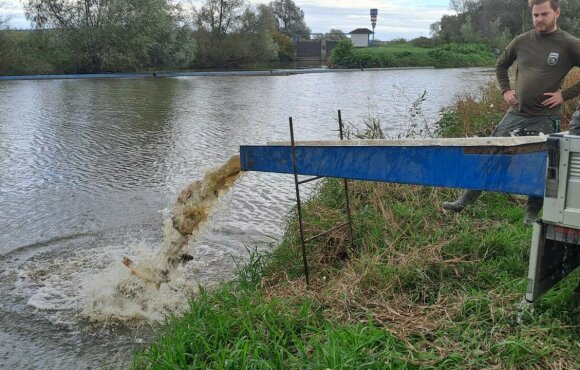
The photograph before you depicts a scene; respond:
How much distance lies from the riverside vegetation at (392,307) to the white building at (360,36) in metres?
68.2

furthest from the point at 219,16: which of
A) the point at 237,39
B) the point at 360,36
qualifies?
the point at 360,36

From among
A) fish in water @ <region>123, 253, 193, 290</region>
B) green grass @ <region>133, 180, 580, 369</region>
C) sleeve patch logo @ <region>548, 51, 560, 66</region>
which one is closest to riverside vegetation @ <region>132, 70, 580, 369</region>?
green grass @ <region>133, 180, 580, 369</region>

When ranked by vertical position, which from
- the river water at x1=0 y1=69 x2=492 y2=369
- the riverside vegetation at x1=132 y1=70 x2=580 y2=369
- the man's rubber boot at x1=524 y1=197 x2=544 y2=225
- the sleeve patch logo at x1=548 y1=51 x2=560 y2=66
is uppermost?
the sleeve patch logo at x1=548 y1=51 x2=560 y2=66

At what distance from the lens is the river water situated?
15.0 feet

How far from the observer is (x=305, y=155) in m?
3.75

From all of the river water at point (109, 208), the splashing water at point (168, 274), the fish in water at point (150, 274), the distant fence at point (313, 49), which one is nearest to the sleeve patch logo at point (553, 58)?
the splashing water at point (168, 274)

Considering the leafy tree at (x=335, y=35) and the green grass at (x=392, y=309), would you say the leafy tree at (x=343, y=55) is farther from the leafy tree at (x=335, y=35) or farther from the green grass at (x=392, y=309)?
the green grass at (x=392, y=309)

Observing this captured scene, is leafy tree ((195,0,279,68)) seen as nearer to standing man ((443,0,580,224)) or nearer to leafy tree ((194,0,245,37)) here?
leafy tree ((194,0,245,37))

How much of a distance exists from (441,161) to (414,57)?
49.6 metres

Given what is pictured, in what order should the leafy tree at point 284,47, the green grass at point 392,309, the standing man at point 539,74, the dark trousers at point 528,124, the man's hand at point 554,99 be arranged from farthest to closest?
the leafy tree at point 284,47
the dark trousers at point 528,124
the man's hand at point 554,99
the standing man at point 539,74
the green grass at point 392,309

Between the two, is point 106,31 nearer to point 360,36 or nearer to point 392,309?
point 392,309

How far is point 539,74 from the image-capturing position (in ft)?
14.1

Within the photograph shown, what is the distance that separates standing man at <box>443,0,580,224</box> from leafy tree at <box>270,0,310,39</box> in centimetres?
6616

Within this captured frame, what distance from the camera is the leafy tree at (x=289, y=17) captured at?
68.7 m
